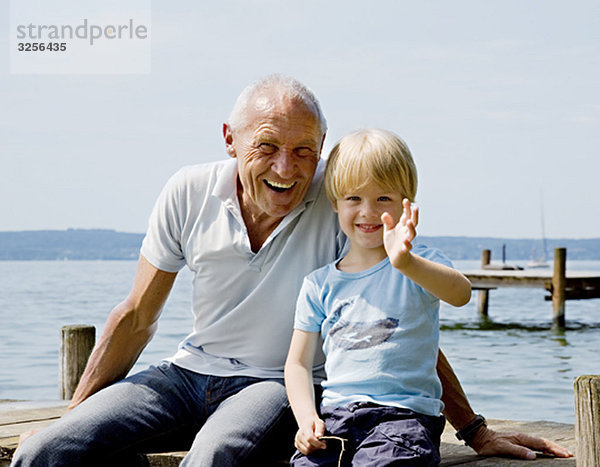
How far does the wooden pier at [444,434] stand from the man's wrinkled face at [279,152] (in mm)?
902

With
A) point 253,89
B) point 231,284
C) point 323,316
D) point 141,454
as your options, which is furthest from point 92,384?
point 253,89

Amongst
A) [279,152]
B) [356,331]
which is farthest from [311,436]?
[279,152]

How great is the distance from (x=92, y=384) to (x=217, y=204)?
31.6 inches

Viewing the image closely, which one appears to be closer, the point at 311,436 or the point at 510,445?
the point at 311,436

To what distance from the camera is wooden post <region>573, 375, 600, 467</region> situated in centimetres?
279

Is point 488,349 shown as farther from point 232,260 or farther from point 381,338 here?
point 381,338

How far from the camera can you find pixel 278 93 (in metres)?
3.29

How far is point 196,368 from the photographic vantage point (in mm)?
3402

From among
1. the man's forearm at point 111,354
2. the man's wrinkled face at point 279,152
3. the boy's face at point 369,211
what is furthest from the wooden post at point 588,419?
the man's forearm at point 111,354

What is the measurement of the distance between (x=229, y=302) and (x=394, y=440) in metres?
0.94

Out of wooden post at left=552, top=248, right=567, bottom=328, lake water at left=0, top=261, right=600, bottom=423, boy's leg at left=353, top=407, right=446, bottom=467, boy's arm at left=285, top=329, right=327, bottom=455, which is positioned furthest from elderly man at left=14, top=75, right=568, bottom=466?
wooden post at left=552, top=248, right=567, bottom=328

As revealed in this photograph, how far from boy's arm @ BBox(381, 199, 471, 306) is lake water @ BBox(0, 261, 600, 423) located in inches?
325

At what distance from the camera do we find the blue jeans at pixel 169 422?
3.00 metres

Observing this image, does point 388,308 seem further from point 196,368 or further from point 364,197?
point 196,368
